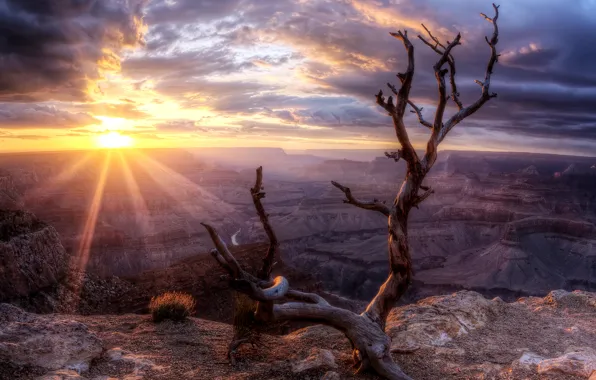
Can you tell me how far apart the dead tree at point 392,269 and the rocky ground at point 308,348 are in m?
0.53

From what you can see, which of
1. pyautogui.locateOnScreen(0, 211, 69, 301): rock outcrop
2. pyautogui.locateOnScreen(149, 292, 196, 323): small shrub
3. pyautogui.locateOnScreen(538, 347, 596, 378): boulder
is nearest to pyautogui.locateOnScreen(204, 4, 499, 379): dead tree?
pyautogui.locateOnScreen(538, 347, 596, 378): boulder

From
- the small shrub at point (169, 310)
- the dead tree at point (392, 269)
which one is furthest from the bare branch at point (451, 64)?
the small shrub at point (169, 310)

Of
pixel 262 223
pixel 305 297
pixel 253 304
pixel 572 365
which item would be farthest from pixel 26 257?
pixel 572 365

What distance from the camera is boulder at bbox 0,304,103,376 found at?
22.5ft

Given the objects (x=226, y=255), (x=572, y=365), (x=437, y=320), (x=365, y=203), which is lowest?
(x=437, y=320)

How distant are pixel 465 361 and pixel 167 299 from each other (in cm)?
782

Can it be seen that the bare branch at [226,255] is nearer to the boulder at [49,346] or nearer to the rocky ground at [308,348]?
the rocky ground at [308,348]

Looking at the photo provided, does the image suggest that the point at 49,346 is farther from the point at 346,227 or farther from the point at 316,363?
the point at 346,227

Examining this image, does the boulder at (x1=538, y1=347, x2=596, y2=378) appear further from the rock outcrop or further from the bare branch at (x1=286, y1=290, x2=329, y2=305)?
the rock outcrop

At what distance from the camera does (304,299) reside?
787cm

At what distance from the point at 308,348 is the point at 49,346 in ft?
16.4

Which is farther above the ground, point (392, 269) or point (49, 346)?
point (392, 269)

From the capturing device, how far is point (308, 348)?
341 inches

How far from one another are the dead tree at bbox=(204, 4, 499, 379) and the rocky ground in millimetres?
532
